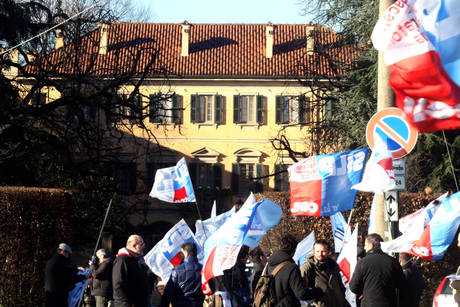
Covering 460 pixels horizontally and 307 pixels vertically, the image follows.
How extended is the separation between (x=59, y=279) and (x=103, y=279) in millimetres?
2500

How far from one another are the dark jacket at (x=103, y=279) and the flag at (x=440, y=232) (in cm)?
661

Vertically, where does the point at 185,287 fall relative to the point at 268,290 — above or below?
below

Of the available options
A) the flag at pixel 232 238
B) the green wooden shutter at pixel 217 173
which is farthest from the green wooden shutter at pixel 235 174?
the flag at pixel 232 238

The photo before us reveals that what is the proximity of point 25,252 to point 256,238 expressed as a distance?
7716 mm

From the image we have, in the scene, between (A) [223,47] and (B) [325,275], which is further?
(A) [223,47]

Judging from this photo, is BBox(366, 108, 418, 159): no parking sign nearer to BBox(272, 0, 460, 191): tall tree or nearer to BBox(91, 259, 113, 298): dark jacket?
BBox(91, 259, 113, 298): dark jacket

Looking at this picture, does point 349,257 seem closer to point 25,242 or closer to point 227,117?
point 25,242

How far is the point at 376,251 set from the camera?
1513cm

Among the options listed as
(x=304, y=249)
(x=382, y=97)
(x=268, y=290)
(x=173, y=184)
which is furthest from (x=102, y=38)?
(x=268, y=290)

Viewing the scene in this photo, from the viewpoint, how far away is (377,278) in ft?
49.2

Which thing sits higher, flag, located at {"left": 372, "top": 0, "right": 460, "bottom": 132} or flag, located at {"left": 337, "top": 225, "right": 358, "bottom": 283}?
flag, located at {"left": 372, "top": 0, "right": 460, "bottom": 132}

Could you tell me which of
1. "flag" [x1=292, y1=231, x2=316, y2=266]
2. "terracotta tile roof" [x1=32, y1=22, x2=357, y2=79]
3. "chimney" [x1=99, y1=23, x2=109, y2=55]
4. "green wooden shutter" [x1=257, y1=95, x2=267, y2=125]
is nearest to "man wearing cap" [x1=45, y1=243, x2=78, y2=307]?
"flag" [x1=292, y1=231, x2=316, y2=266]

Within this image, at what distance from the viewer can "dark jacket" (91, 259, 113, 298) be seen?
21.6m

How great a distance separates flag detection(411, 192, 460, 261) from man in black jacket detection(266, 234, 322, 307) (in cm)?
243
